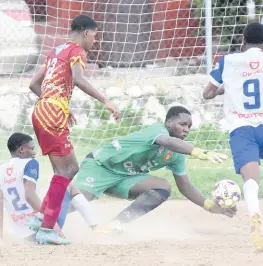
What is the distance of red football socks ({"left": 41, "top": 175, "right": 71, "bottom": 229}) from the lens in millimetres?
7168

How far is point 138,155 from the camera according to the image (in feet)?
26.1

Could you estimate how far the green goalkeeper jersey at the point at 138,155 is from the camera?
787cm

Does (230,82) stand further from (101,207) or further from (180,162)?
(101,207)

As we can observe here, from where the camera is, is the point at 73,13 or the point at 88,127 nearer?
the point at 88,127

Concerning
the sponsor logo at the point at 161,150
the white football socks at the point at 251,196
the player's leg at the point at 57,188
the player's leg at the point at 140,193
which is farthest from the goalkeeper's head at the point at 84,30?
the white football socks at the point at 251,196

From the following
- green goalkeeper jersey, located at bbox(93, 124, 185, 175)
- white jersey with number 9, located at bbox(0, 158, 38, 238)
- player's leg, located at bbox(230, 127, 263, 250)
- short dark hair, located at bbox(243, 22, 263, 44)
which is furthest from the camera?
green goalkeeper jersey, located at bbox(93, 124, 185, 175)

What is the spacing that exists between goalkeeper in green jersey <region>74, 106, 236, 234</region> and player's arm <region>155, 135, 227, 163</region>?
1.21 feet

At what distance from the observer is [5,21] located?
13.5 meters

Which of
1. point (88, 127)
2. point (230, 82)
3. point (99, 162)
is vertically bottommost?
point (88, 127)

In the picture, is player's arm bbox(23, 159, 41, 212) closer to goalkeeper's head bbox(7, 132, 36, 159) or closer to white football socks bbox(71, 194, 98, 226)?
goalkeeper's head bbox(7, 132, 36, 159)

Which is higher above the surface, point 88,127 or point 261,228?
point 261,228

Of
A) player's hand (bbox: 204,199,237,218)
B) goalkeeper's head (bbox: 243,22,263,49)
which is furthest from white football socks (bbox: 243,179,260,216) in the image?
goalkeeper's head (bbox: 243,22,263,49)

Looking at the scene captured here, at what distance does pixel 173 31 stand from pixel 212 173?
3215 millimetres

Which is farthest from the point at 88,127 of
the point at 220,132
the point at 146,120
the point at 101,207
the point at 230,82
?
the point at 230,82
